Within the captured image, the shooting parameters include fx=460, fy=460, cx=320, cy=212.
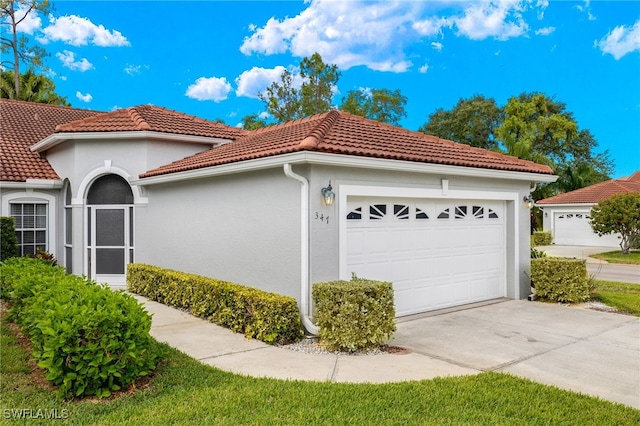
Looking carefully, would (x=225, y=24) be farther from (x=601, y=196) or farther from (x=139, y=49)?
(x=601, y=196)

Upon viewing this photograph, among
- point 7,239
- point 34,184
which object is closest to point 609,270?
point 34,184

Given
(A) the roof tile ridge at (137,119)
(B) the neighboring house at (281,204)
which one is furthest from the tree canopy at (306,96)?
(A) the roof tile ridge at (137,119)

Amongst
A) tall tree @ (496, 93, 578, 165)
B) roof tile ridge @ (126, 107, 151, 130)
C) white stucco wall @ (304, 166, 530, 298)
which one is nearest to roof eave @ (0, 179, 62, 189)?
roof tile ridge @ (126, 107, 151, 130)

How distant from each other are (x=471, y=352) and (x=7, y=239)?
38.9ft

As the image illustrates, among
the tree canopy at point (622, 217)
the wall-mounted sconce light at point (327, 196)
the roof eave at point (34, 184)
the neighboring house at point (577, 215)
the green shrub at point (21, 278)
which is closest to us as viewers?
the green shrub at point (21, 278)

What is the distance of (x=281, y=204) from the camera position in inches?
315

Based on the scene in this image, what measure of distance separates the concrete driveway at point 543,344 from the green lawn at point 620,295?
966 mm

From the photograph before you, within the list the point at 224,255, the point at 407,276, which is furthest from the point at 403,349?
the point at 224,255

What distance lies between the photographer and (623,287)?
544 inches

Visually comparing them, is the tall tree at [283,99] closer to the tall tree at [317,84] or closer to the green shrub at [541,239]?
the tall tree at [317,84]

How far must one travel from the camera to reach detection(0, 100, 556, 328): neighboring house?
7.84 meters

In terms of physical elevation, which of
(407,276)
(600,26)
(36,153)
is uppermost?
(600,26)

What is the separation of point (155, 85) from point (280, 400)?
70.6 feet

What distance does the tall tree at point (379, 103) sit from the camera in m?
46.2
